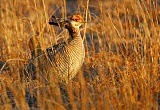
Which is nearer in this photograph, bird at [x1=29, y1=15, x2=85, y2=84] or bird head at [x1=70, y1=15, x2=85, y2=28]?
bird at [x1=29, y1=15, x2=85, y2=84]

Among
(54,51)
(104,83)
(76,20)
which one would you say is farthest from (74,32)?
(104,83)

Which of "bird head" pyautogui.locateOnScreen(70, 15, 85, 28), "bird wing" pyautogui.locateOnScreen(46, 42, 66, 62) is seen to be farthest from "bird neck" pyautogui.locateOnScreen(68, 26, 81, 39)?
"bird wing" pyautogui.locateOnScreen(46, 42, 66, 62)

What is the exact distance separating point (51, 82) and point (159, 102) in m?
0.93

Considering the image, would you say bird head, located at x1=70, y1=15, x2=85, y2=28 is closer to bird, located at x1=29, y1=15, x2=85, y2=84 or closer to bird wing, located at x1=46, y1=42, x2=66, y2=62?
bird, located at x1=29, y1=15, x2=85, y2=84

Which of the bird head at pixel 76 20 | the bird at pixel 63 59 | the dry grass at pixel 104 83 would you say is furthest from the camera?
the bird head at pixel 76 20

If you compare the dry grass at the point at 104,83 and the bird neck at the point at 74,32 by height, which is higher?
the bird neck at the point at 74,32

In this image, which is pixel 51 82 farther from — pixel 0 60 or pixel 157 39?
pixel 0 60

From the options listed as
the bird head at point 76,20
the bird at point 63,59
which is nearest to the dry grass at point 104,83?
the bird at point 63,59

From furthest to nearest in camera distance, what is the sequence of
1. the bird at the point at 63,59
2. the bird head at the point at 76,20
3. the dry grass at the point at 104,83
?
the bird head at the point at 76,20 < the bird at the point at 63,59 < the dry grass at the point at 104,83

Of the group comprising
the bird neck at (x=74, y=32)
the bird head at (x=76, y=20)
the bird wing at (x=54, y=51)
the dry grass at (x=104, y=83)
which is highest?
the bird head at (x=76, y=20)

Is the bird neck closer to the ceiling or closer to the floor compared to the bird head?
closer to the floor

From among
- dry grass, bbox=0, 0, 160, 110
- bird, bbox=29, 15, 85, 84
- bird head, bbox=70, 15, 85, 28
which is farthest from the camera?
bird head, bbox=70, 15, 85, 28

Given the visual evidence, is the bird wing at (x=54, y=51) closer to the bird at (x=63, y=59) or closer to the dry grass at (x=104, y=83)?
the bird at (x=63, y=59)

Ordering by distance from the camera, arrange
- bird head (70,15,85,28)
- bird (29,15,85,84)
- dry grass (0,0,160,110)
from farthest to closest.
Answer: bird head (70,15,85,28) < bird (29,15,85,84) < dry grass (0,0,160,110)
